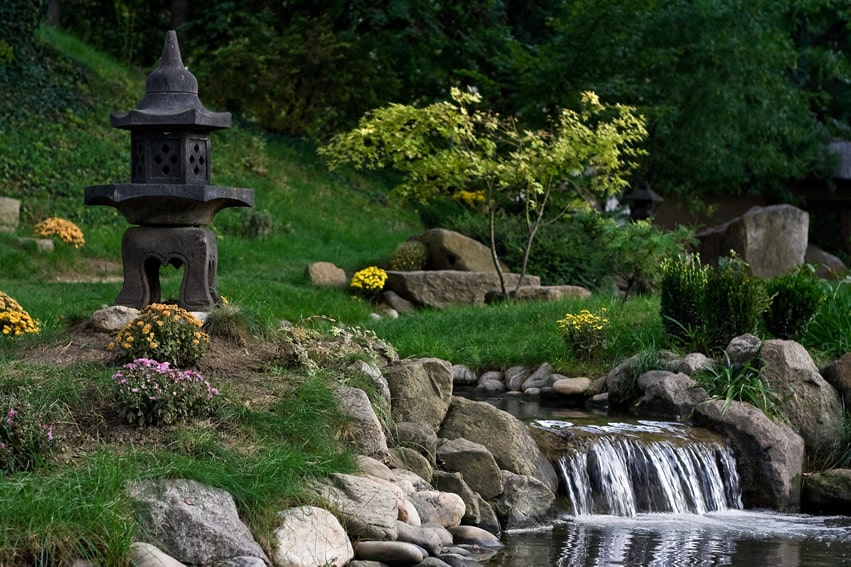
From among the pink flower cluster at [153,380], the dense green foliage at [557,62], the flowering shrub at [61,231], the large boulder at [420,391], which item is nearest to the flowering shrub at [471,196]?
the dense green foliage at [557,62]

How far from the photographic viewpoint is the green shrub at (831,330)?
13.5m

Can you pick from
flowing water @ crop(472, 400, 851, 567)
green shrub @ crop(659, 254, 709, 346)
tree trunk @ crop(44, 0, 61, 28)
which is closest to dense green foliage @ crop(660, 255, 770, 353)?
green shrub @ crop(659, 254, 709, 346)

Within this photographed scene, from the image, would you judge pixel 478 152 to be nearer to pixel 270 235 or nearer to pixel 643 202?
pixel 270 235

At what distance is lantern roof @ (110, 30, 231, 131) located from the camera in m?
11.0

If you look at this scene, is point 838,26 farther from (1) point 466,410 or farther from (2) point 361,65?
(1) point 466,410

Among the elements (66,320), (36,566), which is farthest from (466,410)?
(36,566)

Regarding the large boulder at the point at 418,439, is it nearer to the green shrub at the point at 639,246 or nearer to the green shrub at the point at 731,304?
the green shrub at the point at 731,304

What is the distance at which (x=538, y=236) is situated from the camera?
69.9ft

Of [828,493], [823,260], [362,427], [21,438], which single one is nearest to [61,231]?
[362,427]

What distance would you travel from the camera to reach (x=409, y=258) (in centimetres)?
2012

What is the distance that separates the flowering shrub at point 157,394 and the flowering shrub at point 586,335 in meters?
6.77

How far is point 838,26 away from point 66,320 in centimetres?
2670

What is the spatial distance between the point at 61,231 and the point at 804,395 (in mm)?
11440

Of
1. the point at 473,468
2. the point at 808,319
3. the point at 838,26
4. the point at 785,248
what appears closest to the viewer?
the point at 473,468
